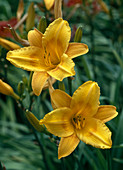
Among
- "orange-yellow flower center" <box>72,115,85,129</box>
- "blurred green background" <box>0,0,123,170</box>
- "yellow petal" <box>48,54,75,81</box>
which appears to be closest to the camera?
"yellow petal" <box>48,54,75,81</box>

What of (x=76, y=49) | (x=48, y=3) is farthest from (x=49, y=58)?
(x=48, y=3)

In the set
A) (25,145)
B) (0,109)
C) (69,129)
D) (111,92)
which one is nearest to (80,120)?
(69,129)

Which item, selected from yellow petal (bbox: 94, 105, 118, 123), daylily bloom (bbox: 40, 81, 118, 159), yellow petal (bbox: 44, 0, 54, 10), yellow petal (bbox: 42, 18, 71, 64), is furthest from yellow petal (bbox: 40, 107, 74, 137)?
yellow petal (bbox: 44, 0, 54, 10)

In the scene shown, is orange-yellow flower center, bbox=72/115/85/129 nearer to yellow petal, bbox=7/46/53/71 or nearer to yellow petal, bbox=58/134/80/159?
yellow petal, bbox=58/134/80/159

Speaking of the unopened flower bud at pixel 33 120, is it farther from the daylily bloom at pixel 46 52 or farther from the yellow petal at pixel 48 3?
the yellow petal at pixel 48 3

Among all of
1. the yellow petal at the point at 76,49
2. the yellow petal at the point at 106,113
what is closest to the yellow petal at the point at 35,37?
the yellow petal at the point at 76,49

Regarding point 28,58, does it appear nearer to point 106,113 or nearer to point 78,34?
point 78,34
